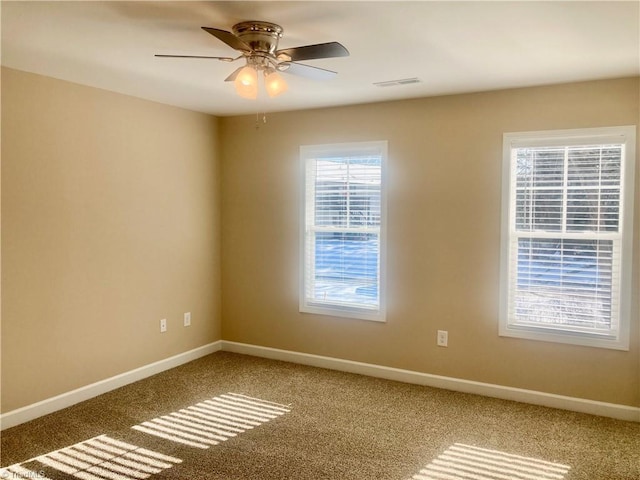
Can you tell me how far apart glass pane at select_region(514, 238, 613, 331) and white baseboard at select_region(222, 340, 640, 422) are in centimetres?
55

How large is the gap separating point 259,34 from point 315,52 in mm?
332

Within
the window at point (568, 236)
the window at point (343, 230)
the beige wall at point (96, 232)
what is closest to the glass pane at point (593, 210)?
the window at point (568, 236)

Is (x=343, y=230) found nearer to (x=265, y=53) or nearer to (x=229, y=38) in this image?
(x=265, y=53)

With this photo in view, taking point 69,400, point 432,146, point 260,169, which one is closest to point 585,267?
point 432,146

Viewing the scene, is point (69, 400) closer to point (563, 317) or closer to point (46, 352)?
point (46, 352)

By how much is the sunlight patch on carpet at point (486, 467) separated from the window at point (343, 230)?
1.56m

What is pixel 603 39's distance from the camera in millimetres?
2703

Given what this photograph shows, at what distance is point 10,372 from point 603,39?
4175 mm

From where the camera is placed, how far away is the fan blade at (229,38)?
2.25 m

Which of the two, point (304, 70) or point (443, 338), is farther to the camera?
point (443, 338)

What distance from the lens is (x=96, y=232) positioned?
3.90 metres

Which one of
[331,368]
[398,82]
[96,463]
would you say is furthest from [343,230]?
[96,463]

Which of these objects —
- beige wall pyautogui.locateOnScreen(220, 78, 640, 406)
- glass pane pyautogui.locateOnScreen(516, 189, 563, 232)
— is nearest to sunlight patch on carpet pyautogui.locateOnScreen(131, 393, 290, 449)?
beige wall pyautogui.locateOnScreen(220, 78, 640, 406)

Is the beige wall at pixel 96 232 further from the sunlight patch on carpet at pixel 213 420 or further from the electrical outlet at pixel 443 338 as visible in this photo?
the electrical outlet at pixel 443 338
